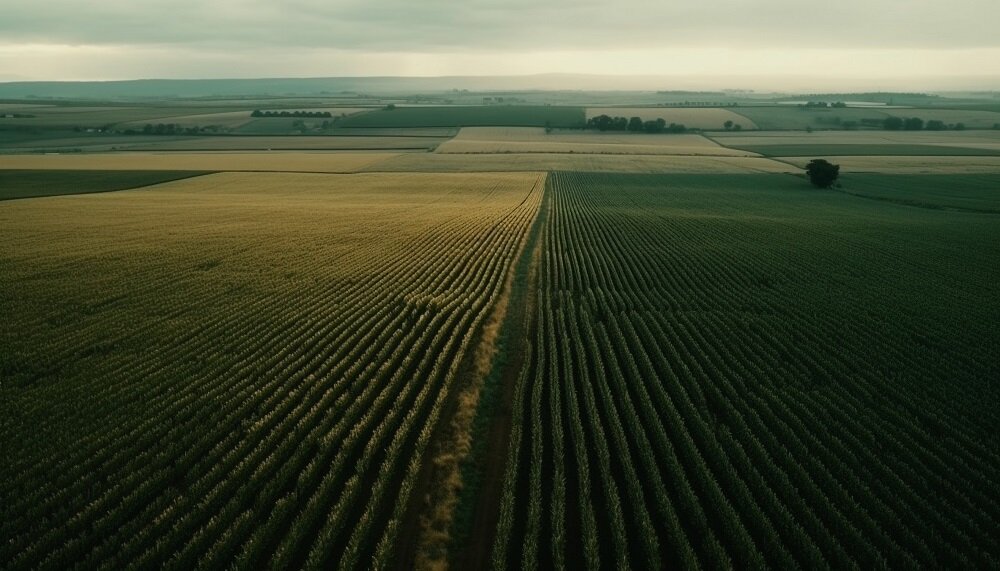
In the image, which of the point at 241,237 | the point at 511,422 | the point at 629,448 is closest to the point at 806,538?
the point at 629,448

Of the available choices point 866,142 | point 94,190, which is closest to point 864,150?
point 866,142

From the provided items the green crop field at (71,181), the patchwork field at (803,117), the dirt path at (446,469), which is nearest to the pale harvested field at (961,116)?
the patchwork field at (803,117)

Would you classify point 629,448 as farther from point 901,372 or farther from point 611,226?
point 611,226

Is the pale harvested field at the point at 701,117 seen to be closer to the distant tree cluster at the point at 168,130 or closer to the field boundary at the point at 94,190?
the distant tree cluster at the point at 168,130

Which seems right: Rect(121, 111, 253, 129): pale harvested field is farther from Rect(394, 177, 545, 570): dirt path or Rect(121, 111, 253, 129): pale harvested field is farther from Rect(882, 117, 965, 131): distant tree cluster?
Rect(882, 117, 965, 131): distant tree cluster

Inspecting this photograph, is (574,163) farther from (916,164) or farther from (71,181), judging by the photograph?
(71,181)
